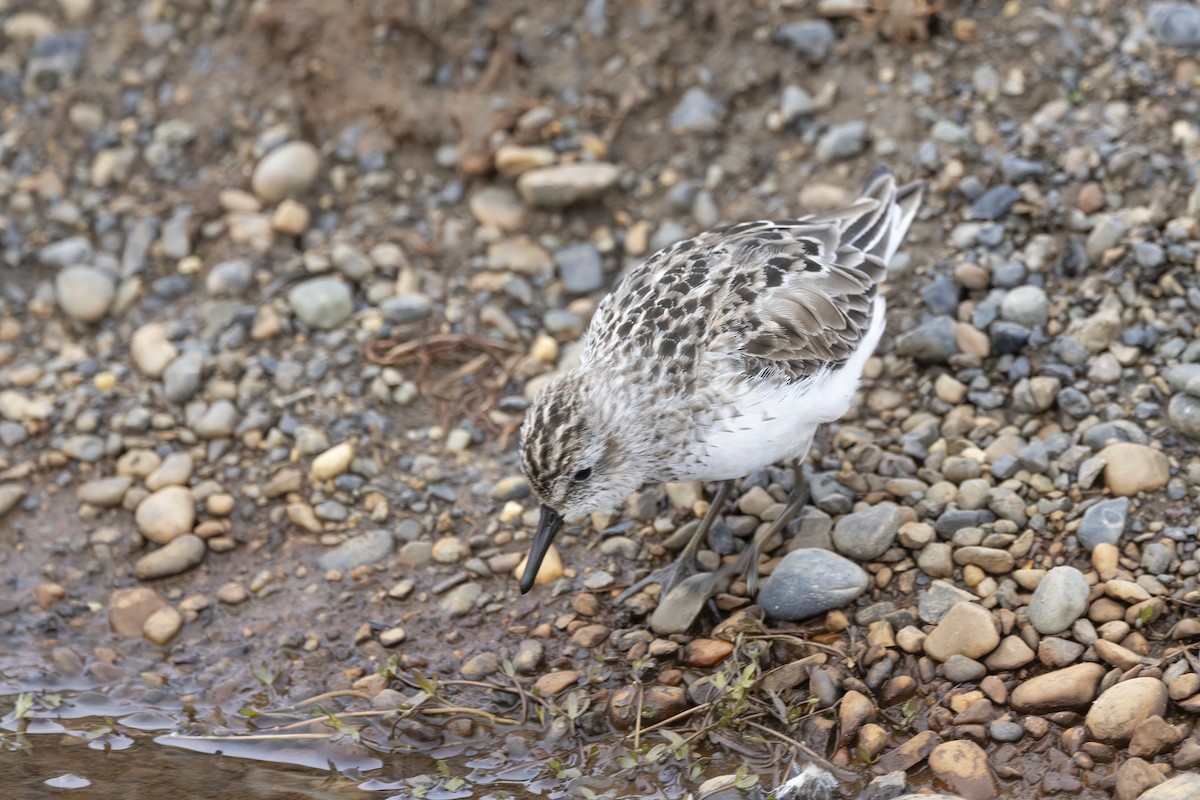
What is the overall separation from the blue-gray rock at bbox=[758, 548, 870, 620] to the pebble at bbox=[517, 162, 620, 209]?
2998mm

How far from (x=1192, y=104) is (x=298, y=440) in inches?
214

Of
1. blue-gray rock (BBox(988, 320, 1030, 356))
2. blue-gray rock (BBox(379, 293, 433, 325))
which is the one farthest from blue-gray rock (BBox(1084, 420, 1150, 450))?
blue-gray rock (BBox(379, 293, 433, 325))

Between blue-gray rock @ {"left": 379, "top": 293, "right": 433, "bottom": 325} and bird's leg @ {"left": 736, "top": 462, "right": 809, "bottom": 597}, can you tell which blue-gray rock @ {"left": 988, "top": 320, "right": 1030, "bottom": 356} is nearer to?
bird's leg @ {"left": 736, "top": 462, "right": 809, "bottom": 597}

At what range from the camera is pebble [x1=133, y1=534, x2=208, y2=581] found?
6613 millimetres

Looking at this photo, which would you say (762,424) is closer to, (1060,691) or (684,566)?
(684,566)

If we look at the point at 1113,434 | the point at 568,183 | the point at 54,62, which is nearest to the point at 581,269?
the point at 568,183

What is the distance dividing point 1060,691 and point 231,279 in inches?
210

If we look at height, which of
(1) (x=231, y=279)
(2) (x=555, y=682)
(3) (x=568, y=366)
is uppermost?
(1) (x=231, y=279)

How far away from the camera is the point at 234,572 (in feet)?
21.8

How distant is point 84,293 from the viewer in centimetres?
790

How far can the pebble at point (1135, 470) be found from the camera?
5781 millimetres

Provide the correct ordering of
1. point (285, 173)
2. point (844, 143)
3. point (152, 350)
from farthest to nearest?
1. point (285, 173)
2. point (844, 143)
3. point (152, 350)

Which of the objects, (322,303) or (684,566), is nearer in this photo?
(684,566)

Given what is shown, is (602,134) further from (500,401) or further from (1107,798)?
(1107,798)
